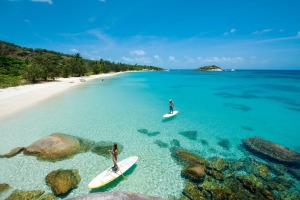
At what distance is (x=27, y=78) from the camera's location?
49781 millimetres

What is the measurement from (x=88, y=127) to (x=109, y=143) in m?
5.13

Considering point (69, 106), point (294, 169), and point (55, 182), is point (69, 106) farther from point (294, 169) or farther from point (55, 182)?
point (294, 169)

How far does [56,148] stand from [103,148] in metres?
3.50

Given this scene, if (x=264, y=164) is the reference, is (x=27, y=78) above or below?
above

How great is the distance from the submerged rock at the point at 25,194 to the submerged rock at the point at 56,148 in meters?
3.15

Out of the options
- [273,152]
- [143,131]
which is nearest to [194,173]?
[273,152]

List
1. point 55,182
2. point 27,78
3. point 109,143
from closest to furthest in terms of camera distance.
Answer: point 55,182, point 109,143, point 27,78

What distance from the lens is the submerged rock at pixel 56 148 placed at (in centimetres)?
1316

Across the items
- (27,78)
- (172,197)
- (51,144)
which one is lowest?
(172,197)

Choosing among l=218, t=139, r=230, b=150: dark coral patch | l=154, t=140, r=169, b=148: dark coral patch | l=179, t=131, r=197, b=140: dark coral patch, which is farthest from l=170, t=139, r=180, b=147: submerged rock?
l=218, t=139, r=230, b=150: dark coral patch

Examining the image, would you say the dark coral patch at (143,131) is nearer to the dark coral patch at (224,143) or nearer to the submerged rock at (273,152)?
the dark coral patch at (224,143)

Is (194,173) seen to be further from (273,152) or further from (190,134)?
(190,134)

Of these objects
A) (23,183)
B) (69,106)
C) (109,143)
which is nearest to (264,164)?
(109,143)

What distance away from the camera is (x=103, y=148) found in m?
14.9
